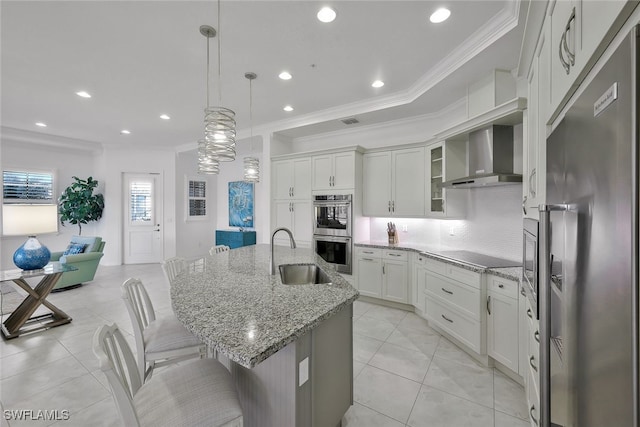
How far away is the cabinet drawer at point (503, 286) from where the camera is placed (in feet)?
7.16

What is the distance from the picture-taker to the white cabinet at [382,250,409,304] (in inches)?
144

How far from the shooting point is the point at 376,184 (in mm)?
4129

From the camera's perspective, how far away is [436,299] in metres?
3.02

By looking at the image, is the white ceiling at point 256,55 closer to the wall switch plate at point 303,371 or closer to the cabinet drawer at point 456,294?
the cabinet drawer at point 456,294

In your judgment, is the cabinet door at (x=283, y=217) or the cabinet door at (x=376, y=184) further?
the cabinet door at (x=283, y=217)

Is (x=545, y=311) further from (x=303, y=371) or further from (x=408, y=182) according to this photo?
(x=408, y=182)

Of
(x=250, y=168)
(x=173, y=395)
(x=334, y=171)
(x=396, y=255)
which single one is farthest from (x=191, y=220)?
(x=173, y=395)

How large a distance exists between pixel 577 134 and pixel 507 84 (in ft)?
8.00

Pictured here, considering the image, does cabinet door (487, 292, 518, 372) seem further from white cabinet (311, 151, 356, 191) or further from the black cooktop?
white cabinet (311, 151, 356, 191)

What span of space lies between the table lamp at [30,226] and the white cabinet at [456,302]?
177 inches

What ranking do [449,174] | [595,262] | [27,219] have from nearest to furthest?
[595,262], [27,219], [449,174]

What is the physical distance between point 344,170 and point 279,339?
11.2 feet

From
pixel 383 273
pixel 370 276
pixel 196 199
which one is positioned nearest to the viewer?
pixel 383 273

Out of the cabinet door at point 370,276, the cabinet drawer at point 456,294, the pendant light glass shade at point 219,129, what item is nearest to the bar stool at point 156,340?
the pendant light glass shade at point 219,129
